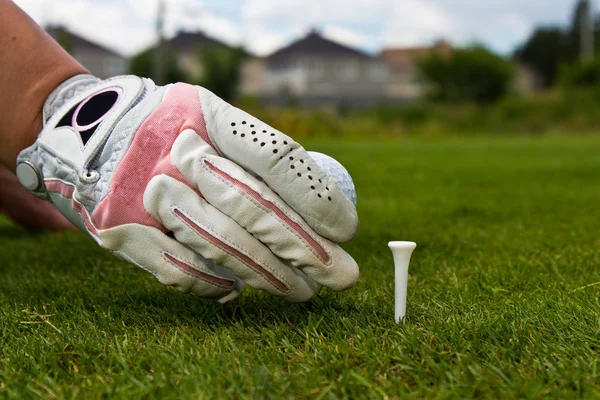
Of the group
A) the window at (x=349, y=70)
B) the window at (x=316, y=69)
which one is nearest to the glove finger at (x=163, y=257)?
the window at (x=316, y=69)

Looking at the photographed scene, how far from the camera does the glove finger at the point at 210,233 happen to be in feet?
5.25

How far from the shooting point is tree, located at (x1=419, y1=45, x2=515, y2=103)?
46281mm

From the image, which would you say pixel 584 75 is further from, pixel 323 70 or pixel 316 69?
pixel 323 70

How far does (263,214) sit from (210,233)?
0.14m

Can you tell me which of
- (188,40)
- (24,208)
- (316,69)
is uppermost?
(188,40)

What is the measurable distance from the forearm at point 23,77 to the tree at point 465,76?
45231mm

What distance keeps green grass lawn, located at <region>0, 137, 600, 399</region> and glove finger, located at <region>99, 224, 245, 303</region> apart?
114mm

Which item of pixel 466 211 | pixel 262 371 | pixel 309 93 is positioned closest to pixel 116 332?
pixel 262 371

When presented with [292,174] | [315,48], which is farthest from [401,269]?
[315,48]

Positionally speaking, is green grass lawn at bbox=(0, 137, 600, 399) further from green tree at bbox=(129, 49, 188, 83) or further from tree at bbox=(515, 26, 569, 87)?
tree at bbox=(515, 26, 569, 87)

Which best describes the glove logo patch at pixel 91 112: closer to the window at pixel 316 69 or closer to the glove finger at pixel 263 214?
the glove finger at pixel 263 214

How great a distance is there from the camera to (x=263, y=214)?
159cm

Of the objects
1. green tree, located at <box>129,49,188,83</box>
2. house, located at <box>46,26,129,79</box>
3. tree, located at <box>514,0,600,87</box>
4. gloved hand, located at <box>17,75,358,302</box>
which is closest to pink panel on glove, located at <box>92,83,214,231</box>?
gloved hand, located at <box>17,75,358,302</box>

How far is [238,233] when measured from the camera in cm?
161
